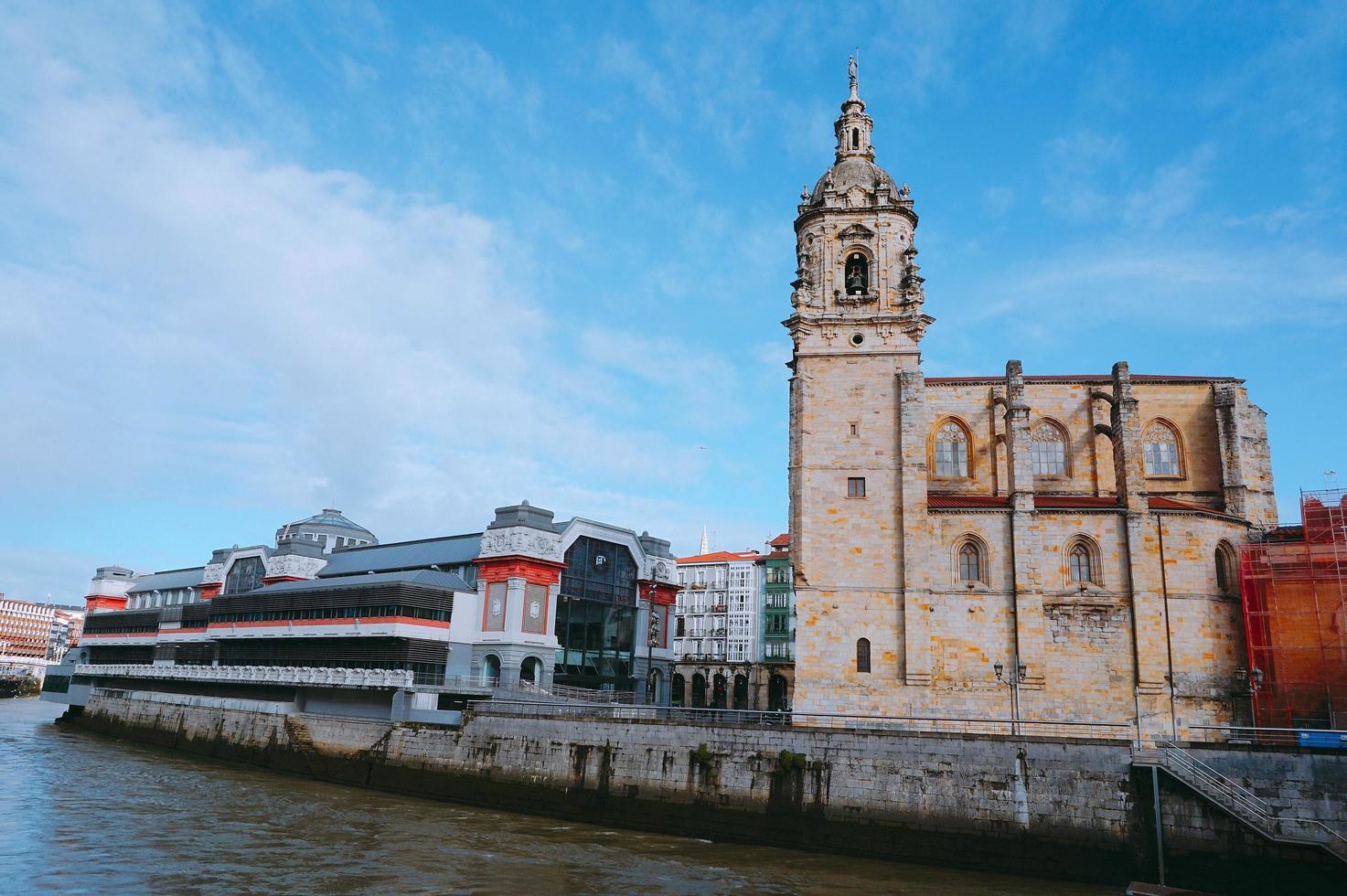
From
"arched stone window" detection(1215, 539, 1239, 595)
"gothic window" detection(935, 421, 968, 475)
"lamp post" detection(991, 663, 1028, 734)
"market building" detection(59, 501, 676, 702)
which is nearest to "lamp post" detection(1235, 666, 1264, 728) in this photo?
"arched stone window" detection(1215, 539, 1239, 595)

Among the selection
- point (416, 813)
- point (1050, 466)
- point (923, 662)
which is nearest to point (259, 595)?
point (416, 813)

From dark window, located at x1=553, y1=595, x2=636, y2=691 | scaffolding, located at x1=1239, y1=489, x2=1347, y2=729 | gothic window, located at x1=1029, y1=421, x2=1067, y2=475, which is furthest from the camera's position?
dark window, located at x1=553, y1=595, x2=636, y2=691

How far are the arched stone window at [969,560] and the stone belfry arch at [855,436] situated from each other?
1770 mm

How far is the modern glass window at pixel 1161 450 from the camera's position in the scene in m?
42.8

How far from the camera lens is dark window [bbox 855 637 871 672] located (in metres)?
36.1

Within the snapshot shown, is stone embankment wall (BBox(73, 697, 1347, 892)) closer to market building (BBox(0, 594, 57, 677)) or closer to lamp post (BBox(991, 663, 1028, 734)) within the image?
lamp post (BBox(991, 663, 1028, 734))

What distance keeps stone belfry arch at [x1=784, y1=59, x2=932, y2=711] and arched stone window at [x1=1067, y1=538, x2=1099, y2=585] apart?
613 cm

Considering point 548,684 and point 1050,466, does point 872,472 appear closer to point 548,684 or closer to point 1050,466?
point 1050,466

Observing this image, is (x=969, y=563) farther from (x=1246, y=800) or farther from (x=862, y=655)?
(x=1246, y=800)

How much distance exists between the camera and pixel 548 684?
168ft

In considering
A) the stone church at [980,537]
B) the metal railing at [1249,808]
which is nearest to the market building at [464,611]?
the stone church at [980,537]

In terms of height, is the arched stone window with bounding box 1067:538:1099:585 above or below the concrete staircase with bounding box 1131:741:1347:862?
above

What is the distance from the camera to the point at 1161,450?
141 ft

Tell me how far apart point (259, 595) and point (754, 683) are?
39.0 metres
